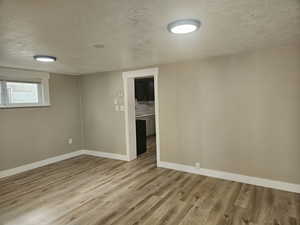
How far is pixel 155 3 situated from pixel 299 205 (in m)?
3.05

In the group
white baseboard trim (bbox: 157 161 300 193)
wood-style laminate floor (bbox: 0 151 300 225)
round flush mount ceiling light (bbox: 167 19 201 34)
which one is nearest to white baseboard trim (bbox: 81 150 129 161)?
wood-style laminate floor (bbox: 0 151 300 225)

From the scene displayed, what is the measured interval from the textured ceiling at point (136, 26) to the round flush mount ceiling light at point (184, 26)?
6 cm

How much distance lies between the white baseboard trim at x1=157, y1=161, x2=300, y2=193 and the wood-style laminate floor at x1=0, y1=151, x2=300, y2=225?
0.11 m

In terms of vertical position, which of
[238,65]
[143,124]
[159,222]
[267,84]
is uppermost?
[238,65]

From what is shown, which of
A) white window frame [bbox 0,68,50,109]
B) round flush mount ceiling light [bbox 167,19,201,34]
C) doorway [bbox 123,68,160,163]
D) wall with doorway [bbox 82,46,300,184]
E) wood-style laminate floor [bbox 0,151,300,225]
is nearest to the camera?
round flush mount ceiling light [bbox 167,19,201,34]

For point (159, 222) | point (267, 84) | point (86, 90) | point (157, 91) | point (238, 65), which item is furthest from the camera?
point (86, 90)

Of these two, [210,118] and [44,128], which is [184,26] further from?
[44,128]

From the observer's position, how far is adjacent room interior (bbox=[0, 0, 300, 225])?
68.4 inches

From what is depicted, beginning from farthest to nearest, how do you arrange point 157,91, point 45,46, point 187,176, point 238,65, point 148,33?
point 157,91 → point 187,176 → point 238,65 → point 45,46 → point 148,33

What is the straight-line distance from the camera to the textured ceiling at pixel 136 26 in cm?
143

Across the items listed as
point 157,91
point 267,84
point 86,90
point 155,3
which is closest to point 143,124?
point 157,91

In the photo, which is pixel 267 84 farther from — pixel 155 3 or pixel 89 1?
pixel 89 1

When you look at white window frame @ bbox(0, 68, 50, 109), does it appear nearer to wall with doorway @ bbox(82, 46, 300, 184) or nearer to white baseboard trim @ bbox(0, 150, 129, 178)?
white baseboard trim @ bbox(0, 150, 129, 178)

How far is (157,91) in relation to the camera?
13.0 ft
